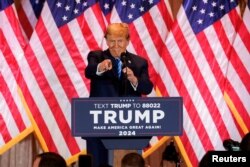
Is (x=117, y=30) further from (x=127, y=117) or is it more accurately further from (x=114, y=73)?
(x=127, y=117)

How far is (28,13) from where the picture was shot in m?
7.23

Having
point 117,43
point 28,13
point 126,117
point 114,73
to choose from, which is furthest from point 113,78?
point 28,13

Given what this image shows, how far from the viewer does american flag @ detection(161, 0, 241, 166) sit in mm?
7035

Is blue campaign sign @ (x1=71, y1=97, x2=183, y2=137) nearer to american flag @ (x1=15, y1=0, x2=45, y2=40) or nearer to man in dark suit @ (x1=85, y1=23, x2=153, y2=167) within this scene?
man in dark suit @ (x1=85, y1=23, x2=153, y2=167)

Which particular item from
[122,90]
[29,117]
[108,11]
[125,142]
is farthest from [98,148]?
[108,11]

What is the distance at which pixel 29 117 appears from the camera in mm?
6988

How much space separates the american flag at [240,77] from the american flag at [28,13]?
2.07m

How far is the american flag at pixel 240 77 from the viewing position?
7074mm

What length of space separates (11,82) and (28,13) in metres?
0.76

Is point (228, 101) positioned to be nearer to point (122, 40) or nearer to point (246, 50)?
point (246, 50)

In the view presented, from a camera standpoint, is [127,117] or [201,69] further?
[201,69]

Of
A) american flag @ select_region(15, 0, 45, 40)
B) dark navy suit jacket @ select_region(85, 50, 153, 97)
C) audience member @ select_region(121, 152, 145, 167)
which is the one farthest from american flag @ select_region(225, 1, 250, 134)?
audience member @ select_region(121, 152, 145, 167)

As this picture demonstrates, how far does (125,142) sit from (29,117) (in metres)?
2.75

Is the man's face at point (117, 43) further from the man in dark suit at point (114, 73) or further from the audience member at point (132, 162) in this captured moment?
the audience member at point (132, 162)
